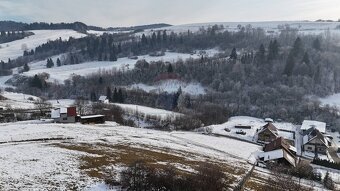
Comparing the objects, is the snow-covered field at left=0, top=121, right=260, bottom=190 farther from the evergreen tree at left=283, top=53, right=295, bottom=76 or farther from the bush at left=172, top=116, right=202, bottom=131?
the evergreen tree at left=283, top=53, right=295, bottom=76

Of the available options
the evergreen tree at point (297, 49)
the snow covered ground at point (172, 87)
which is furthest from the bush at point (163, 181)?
the evergreen tree at point (297, 49)

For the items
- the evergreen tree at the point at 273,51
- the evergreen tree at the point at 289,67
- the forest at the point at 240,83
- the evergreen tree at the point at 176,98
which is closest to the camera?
the forest at the point at 240,83

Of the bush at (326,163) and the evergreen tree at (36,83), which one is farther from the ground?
the evergreen tree at (36,83)

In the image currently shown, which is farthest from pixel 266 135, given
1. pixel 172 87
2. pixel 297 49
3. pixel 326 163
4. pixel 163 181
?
pixel 297 49

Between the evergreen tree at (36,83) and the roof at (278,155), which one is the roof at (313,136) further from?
the evergreen tree at (36,83)

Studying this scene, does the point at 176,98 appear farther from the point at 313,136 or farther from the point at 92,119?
the point at 313,136

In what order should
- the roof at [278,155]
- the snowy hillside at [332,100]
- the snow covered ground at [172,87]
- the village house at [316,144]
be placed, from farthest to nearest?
the snow covered ground at [172,87], the snowy hillside at [332,100], the village house at [316,144], the roof at [278,155]

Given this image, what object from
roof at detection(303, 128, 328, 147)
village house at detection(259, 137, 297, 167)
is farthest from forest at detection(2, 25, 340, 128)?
village house at detection(259, 137, 297, 167)
